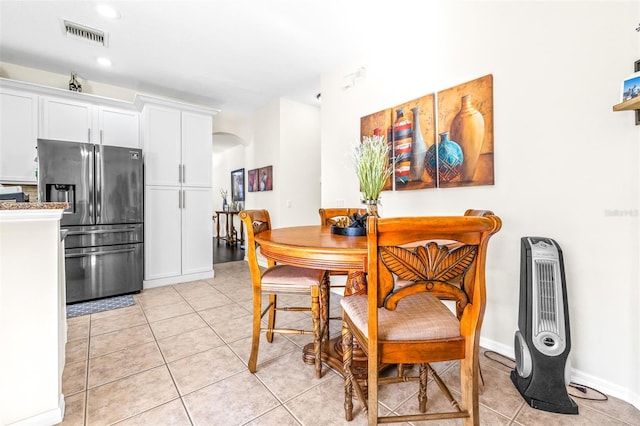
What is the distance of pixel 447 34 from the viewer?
220cm

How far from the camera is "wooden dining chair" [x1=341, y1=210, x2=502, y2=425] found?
35.7 inches

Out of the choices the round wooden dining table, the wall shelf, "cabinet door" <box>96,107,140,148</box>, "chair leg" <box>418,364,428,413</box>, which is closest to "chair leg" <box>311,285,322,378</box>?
the round wooden dining table

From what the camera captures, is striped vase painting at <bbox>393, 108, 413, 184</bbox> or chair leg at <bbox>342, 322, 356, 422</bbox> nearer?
chair leg at <bbox>342, 322, 356, 422</bbox>

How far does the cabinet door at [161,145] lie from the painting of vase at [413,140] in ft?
9.29

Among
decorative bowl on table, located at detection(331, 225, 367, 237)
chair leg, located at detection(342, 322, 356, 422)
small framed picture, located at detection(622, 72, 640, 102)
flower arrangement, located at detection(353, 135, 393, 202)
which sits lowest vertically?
chair leg, located at detection(342, 322, 356, 422)

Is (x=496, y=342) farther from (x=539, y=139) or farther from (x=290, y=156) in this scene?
(x=290, y=156)

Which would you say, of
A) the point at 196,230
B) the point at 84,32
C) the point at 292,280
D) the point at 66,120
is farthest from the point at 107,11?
the point at 292,280

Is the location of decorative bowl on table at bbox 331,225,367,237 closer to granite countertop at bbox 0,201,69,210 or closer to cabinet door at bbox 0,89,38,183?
granite countertop at bbox 0,201,69,210

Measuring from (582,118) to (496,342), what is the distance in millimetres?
1533

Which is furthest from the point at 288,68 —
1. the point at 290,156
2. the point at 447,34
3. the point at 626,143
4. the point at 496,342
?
the point at 496,342

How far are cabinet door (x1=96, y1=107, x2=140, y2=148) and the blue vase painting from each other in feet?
12.1

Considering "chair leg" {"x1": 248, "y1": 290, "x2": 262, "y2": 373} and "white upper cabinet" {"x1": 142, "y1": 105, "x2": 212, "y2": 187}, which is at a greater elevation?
"white upper cabinet" {"x1": 142, "y1": 105, "x2": 212, "y2": 187}

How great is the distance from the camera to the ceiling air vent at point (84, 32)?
253 cm

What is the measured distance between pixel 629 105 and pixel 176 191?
13.7ft
